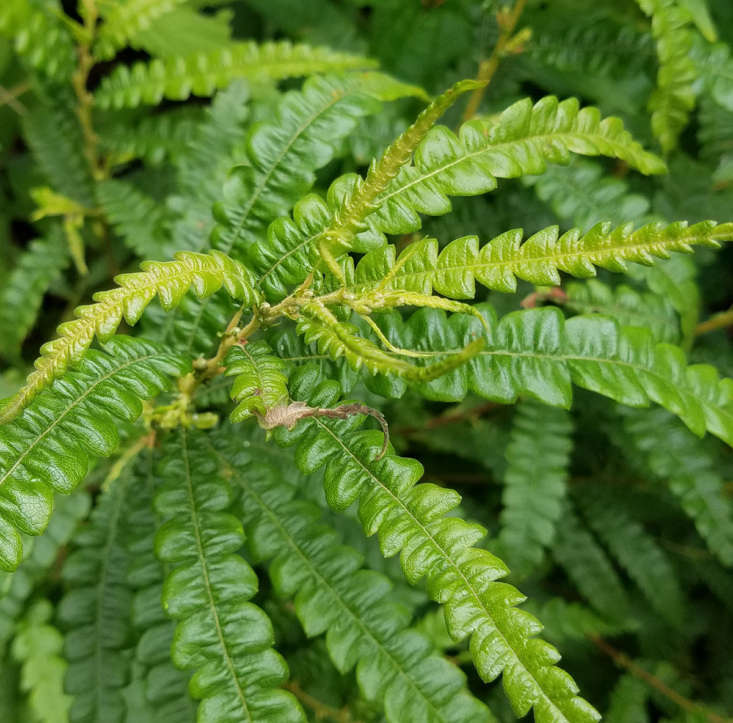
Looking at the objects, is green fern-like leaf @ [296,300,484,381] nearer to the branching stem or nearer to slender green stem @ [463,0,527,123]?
slender green stem @ [463,0,527,123]

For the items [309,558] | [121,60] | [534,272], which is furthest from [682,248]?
[121,60]

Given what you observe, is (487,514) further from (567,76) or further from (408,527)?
(567,76)

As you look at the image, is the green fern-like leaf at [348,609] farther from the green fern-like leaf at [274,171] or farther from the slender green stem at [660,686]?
the slender green stem at [660,686]

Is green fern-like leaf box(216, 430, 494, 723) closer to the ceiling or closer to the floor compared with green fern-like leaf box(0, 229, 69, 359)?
closer to the floor

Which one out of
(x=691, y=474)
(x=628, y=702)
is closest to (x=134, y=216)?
(x=691, y=474)

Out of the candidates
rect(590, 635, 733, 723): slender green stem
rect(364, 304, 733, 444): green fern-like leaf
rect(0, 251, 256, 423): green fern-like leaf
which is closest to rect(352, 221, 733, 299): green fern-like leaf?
rect(364, 304, 733, 444): green fern-like leaf

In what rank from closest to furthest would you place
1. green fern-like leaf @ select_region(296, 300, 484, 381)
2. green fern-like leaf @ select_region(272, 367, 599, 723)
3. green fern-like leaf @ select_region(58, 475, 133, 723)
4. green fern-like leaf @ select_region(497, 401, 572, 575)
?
green fern-like leaf @ select_region(296, 300, 484, 381) → green fern-like leaf @ select_region(272, 367, 599, 723) → green fern-like leaf @ select_region(58, 475, 133, 723) → green fern-like leaf @ select_region(497, 401, 572, 575)

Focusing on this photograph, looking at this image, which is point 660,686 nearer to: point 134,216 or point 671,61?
point 671,61

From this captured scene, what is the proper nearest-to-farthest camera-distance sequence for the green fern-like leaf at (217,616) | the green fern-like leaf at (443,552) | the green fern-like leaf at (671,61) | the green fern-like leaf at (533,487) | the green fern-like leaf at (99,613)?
1. the green fern-like leaf at (443,552)
2. the green fern-like leaf at (217,616)
3. the green fern-like leaf at (99,613)
4. the green fern-like leaf at (671,61)
5. the green fern-like leaf at (533,487)

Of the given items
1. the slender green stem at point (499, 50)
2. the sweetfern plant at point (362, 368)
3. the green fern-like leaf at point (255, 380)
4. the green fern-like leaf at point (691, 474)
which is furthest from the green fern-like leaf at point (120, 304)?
the green fern-like leaf at point (691, 474)
